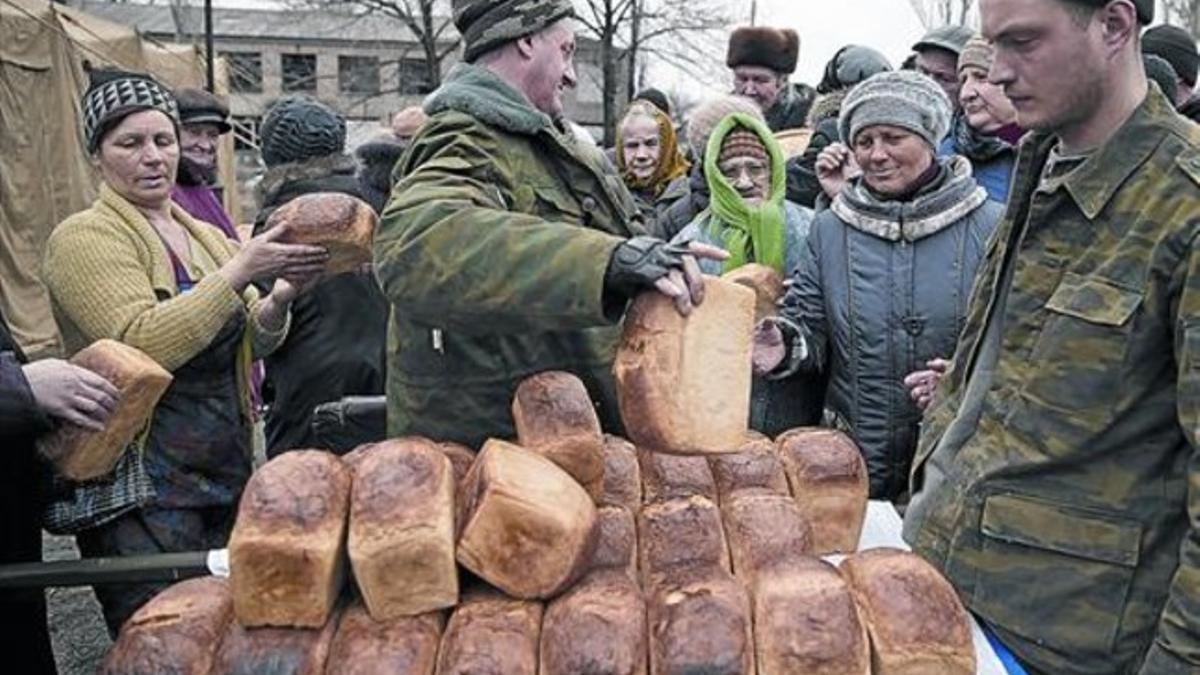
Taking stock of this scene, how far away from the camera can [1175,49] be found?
4.97 metres

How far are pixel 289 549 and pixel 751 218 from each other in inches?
101

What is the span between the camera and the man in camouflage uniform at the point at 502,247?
171 centimetres

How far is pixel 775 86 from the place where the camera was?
5660 millimetres

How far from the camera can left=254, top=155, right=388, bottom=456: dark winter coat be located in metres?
3.91

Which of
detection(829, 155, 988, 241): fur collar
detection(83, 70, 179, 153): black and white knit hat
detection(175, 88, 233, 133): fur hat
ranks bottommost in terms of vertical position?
detection(829, 155, 988, 241): fur collar

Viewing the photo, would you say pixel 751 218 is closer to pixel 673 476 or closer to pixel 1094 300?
pixel 673 476

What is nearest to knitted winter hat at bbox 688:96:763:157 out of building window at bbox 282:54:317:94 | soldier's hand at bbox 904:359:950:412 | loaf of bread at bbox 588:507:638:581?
soldier's hand at bbox 904:359:950:412

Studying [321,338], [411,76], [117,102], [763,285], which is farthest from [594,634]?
[411,76]

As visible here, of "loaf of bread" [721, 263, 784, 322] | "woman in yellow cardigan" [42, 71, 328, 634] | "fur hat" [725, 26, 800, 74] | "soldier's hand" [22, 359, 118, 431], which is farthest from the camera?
"fur hat" [725, 26, 800, 74]

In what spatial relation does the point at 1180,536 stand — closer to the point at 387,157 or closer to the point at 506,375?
the point at 506,375

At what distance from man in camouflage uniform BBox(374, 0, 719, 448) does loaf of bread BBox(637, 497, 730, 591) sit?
318 millimetres

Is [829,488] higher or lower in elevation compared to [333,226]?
lower

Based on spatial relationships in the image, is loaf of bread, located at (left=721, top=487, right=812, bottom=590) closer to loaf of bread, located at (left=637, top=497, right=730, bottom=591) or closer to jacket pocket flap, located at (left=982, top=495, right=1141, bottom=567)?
loaf of bread, located at (left=637, top=497, right=730, bottom=591)

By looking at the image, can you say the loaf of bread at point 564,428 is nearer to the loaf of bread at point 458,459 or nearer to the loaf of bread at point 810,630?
the loaf of bread at point 458,459
